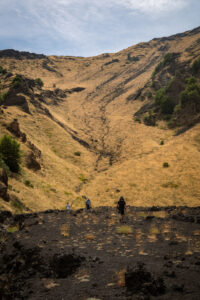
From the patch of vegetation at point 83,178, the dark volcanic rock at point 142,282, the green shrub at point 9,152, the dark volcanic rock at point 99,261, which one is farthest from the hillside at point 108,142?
the dark volcanic rock at point 142,282

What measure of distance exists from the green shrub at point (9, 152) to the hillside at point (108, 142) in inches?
51.7

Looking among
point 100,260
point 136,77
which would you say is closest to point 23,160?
point 100,260

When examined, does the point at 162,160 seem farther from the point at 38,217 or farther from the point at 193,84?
the point at 193,84

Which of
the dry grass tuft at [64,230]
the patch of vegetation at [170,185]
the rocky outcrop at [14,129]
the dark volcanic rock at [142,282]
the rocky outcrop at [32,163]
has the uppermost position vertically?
the rocky outcrop at [14,129]

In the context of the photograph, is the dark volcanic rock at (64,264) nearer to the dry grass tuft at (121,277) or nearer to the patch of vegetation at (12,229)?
the dry grass tuft at (121,277)

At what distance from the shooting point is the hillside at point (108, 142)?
2842 centimetres

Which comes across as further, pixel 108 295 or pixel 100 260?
pixel 100 260

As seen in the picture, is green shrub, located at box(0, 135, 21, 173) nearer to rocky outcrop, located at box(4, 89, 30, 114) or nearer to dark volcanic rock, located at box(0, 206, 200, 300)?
dark volcanic rock, located at box(0, 206, 200, 300)

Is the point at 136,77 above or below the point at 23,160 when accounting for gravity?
above

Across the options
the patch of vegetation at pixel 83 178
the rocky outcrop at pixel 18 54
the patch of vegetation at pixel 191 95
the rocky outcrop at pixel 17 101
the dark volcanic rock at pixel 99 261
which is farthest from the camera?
the rocky outcrop at pixel 18 54

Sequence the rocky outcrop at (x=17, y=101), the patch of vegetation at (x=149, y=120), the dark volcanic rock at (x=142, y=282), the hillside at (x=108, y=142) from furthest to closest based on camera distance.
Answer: the patch of vegetation at (x=149, y=120), the rocky outcrop at (x=17, y=101), the hillside at (x=108, y=142), the dark volcanic rock at (x=142, y=282)

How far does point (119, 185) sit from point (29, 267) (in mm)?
27257

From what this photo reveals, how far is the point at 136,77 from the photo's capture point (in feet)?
372

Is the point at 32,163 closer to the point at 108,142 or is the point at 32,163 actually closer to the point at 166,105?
the point at 108,142
